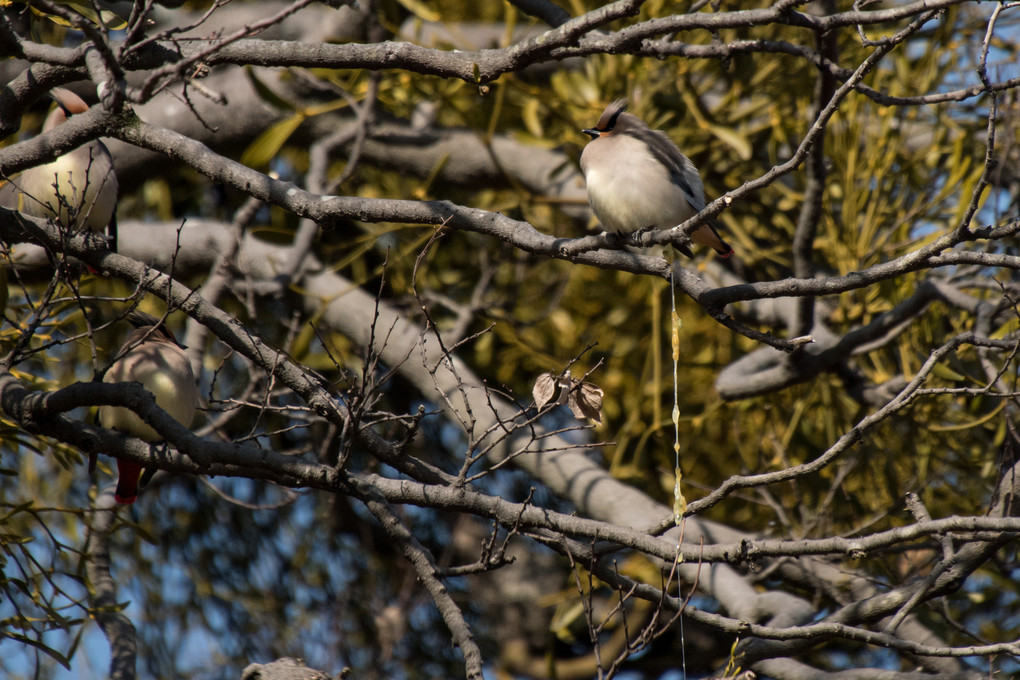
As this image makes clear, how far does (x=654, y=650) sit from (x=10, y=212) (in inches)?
127

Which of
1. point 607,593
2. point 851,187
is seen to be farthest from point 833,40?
point 607,593

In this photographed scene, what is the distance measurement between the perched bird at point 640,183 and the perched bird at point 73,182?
1256 mm

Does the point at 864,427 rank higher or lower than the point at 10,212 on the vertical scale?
lower

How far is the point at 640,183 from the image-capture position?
98.6 inches

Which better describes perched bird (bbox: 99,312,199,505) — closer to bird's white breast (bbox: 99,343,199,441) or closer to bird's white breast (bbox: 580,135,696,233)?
bird's white breast (bbox: 99,343,199,441)

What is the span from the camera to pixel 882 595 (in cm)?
212

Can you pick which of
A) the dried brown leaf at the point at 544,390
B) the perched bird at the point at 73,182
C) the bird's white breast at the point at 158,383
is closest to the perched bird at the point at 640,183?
the dried brown leaf at the point at 544,390

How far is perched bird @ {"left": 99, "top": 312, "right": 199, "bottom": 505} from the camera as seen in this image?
7.74ft

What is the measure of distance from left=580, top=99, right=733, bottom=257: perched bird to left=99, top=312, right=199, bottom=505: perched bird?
113 cm

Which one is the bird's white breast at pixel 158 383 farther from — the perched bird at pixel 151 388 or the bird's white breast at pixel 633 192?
the bird's white breast at pixel 633 192

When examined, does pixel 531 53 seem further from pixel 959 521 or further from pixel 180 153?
pixel 959 521

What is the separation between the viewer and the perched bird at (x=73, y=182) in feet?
8.20

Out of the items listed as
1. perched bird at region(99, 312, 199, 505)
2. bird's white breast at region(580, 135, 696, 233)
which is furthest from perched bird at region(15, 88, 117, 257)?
bird's white breast at region(580, 135, 696, 233)

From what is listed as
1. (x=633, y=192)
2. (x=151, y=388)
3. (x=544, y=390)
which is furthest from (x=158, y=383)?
(x=633, y=192)
